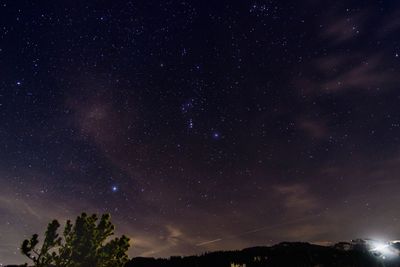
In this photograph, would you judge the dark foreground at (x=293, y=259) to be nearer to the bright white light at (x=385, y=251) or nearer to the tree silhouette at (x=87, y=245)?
the bright white light at (x=385, y=251)

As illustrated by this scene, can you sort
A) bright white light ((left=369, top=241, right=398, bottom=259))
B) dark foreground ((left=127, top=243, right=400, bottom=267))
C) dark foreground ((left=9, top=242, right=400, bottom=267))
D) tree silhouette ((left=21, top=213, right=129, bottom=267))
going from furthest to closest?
dark foreground ((left=127, top=243, right=400, bottom=267)), dark foreground ((left=9, top=242, right=400, bottom=267)), bright white light ((left=369, top=241, right=398, bottom=259)), tree silhouette ((left=21, top=213, right=129, bottom=267))

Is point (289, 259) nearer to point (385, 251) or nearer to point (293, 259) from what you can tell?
point (293, 259)

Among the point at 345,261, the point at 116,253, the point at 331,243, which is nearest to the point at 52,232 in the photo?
the point at 116,253

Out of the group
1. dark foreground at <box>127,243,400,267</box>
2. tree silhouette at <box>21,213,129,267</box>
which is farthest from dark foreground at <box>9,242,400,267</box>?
tree silhouette at <box>21,213,129,267</box>

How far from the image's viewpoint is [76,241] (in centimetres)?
1543

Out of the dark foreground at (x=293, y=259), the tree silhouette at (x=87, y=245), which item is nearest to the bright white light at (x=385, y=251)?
the dark foreground at (x=293, y=259)

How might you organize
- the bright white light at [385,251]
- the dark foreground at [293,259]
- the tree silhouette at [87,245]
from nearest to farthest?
the tree silhouette at [87,245] → the bright white light at [385,251] → the dark foreground at [293,259]

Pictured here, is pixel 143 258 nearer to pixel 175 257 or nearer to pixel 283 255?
pixel 175 257

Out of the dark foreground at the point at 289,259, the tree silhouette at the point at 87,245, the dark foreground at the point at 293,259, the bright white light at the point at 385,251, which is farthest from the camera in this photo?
the dark foreground at the point at 289,259

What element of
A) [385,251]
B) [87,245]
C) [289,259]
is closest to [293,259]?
[289,259]

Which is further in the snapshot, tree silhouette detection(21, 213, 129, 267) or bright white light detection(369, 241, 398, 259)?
bright white light detection(369, 241, 398, 259)

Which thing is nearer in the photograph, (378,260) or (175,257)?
(378,260)

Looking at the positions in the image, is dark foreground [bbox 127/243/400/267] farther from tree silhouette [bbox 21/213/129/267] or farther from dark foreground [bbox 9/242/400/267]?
tree silhouette [bbox 21/213/129/267]

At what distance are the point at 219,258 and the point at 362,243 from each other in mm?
14781
